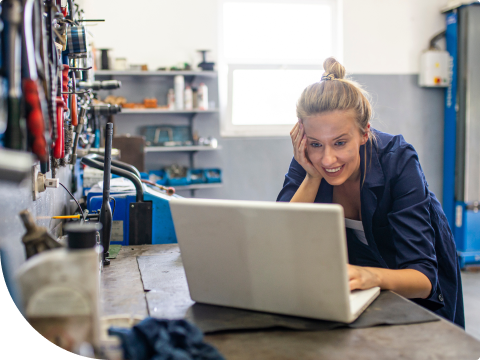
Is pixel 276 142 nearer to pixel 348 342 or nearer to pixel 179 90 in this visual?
pixel 179 90

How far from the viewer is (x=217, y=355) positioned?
24.8 inches

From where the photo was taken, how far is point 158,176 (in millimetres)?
3873

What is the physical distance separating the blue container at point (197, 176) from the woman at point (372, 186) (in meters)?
2.39

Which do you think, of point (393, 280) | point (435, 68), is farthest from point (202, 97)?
point (393, 280)

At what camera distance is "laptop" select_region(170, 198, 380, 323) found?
0.76 metres

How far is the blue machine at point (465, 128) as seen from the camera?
3.90 meters

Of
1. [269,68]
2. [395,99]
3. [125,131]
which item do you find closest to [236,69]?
[269,68]

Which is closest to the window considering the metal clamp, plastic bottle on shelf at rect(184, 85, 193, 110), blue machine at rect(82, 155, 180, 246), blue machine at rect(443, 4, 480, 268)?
plastic bottle on shelf at rect(184, 85, 193, 110)

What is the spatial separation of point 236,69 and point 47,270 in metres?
3.64

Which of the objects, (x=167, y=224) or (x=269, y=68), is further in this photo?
(x=269, y=68)

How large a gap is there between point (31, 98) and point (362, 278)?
79cm

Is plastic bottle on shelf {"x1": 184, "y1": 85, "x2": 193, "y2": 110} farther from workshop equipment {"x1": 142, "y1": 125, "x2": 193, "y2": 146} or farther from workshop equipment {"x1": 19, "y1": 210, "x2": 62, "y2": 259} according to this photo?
workshop equipment {"x1": 19, "y1": 210, "x2": 62, "y2": 259}

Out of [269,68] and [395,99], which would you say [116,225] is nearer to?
[269,68]

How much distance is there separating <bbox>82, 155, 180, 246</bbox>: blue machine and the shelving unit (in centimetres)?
209
